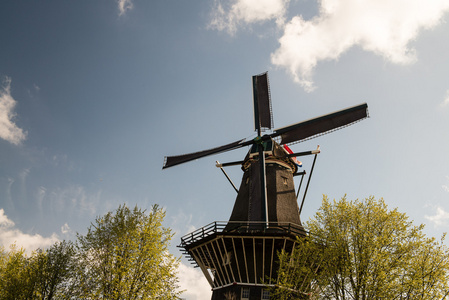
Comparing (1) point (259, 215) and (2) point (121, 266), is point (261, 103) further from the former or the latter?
(2) point (121, 266)

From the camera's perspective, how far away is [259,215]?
22719mm

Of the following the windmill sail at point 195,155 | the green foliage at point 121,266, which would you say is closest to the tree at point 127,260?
the green foliage at point 121,266

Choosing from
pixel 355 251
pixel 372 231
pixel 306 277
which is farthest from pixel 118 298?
pixel 372 231

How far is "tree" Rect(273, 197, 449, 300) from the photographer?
15.5 m

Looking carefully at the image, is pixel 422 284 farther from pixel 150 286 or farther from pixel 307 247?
pixel 150 286

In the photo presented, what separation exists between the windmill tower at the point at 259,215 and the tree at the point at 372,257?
278 centimetres

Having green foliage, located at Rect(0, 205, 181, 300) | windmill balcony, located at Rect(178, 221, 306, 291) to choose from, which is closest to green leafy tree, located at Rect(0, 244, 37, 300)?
green foliage, located at Rect(0, 205, 181, 300)

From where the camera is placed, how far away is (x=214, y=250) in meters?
22.4

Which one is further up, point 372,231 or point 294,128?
point 294,128

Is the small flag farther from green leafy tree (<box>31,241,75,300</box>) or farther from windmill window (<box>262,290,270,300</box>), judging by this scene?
green leafy tree (<box>31,241,75,300</box>)

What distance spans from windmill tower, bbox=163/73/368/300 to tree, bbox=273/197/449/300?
2785mm

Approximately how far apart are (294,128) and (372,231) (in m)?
12.2

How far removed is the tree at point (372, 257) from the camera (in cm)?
1548

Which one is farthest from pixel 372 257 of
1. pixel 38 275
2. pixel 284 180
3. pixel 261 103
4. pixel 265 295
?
pixel 38 275
